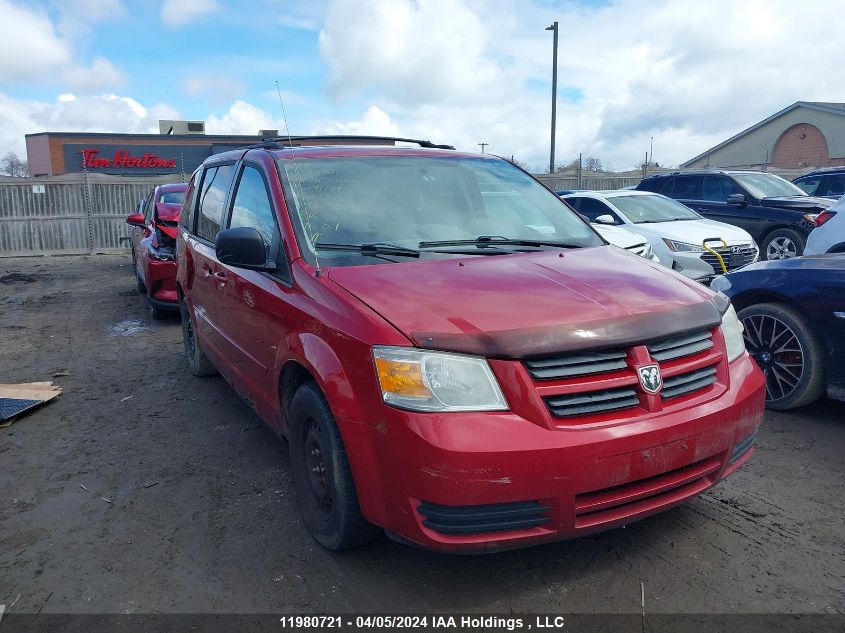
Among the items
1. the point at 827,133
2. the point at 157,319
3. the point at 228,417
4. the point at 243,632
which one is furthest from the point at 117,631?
the point at 827,133

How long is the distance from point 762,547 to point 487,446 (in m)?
1.52

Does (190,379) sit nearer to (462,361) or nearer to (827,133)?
(462,361)

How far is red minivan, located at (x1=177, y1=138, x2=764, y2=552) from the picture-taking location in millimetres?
2369

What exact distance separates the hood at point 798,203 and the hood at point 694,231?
182 cm

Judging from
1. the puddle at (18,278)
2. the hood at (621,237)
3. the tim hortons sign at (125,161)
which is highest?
the tim hortons sign at (125,161)

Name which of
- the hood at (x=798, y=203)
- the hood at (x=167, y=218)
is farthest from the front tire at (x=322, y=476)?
the hood at (x=798, y=203)

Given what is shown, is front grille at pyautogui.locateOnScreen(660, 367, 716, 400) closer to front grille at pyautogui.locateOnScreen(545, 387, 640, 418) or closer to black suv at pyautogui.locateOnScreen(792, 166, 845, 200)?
front grille at pyautogui.locateOnScreen(545, 387, 640, 418)

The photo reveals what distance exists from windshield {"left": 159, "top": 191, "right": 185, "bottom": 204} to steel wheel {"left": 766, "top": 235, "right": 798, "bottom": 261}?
944 cm

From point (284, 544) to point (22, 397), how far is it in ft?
10.8

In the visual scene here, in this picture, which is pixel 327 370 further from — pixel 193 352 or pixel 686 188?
pixel 686 188

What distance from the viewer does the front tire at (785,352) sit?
439 cm

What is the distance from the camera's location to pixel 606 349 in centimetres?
253

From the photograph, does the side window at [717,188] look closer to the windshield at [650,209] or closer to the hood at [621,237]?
the windshield at [650,209]

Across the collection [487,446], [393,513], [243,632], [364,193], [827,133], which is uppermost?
[827,133]
